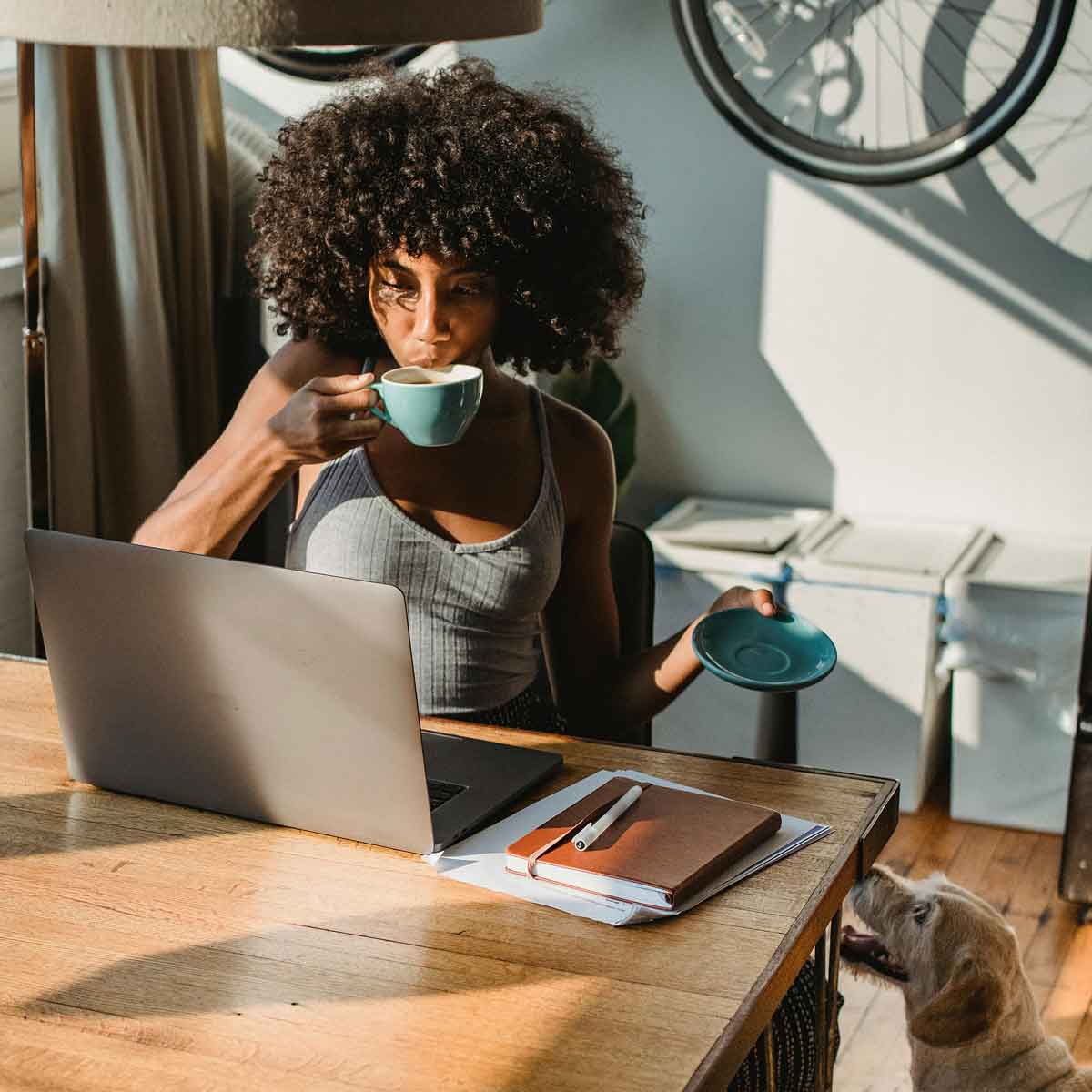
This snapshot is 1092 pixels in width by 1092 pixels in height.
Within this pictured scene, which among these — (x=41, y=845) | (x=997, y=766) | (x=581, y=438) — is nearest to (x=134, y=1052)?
(x=41, y=845)

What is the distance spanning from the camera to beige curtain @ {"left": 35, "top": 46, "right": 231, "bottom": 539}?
8.80 ft

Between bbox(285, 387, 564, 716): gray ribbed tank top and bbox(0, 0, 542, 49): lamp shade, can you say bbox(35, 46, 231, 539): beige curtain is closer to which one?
bbox(285, 387, 564, 716): gray ribbed tank top

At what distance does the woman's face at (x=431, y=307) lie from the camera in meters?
→ 1.59

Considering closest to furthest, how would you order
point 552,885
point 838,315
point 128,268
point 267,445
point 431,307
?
point 552,885 → point 267,445 → point 431,307 → point 128,268 → point 838,315

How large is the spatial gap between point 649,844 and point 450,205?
752 mm

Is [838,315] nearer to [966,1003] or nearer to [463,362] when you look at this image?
[463,362]

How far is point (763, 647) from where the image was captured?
1456mm

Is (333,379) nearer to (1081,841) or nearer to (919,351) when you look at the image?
(1081,841)

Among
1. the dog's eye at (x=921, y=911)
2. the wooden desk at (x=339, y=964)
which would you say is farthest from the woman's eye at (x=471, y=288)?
the dog's eye at (x=921, y=911)

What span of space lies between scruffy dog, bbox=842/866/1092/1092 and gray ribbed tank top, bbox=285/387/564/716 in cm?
50

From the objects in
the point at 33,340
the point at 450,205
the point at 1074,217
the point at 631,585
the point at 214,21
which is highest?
the point at 214,21

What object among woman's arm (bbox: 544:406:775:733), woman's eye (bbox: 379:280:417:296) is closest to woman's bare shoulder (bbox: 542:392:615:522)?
woman's arm (bbox: 544:406:775:733)

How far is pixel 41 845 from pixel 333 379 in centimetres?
50

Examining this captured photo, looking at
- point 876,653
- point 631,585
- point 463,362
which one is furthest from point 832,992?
point 876,653
